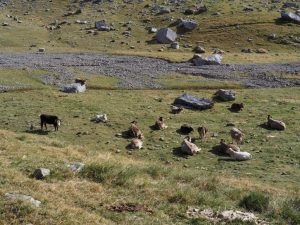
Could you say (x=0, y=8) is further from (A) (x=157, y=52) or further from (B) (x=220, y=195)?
(B) (x=220, y=195)

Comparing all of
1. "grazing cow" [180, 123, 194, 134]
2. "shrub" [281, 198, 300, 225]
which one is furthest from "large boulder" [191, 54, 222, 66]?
"shrub" [281, 198, 300, 225]

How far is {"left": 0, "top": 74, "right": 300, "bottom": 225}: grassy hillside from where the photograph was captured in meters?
16.5

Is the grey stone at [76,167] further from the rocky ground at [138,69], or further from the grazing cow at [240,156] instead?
the rocky ground at [138,69]

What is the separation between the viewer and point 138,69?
65.7m

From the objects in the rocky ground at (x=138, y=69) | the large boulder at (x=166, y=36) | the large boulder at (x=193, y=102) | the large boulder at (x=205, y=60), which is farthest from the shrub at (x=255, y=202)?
the large boulder at (x=166, y=36)

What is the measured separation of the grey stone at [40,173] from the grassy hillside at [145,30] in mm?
58238

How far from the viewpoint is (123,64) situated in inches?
2734

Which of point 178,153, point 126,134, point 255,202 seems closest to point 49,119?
point 126,134

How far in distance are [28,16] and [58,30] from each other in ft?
59.5

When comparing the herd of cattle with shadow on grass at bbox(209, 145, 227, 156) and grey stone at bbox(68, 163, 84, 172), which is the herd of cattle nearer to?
shadow on grass at bbox(209, 145, 227, 156)

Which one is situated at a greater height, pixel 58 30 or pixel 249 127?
pixel 249 127

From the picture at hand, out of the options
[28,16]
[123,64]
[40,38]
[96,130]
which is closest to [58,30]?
[40,38]

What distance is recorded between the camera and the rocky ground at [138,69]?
59.3m

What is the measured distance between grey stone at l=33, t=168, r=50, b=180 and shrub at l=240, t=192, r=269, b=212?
24.0 feet
